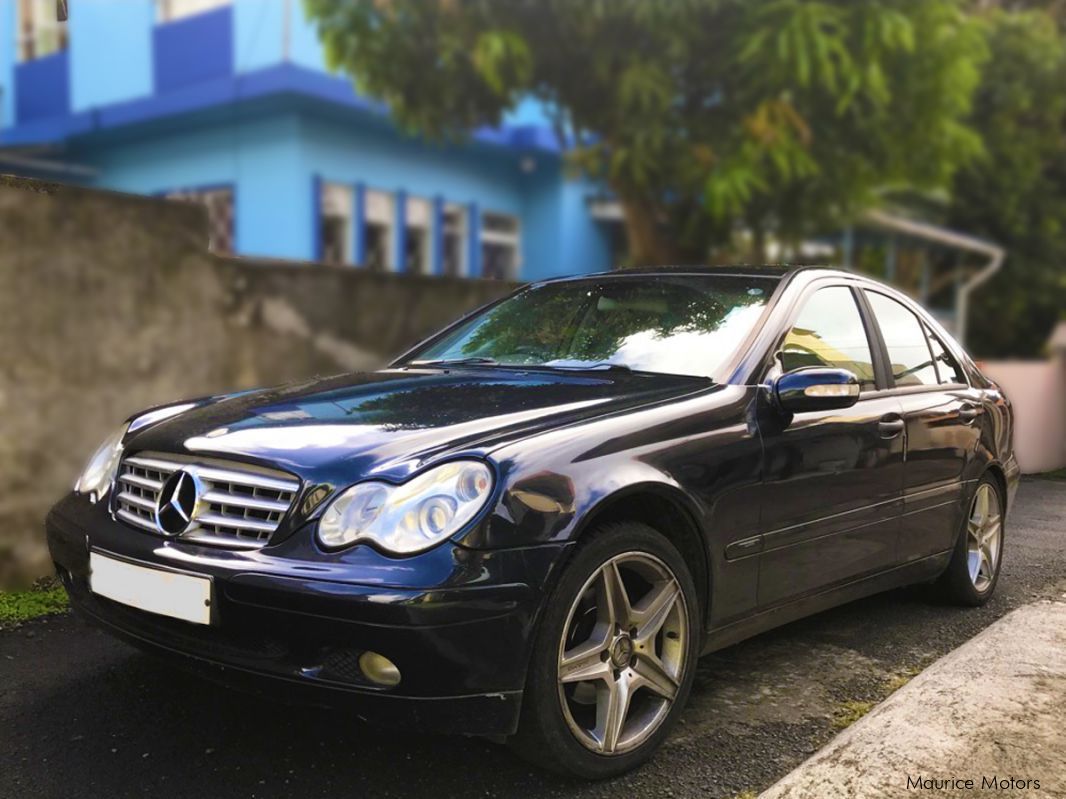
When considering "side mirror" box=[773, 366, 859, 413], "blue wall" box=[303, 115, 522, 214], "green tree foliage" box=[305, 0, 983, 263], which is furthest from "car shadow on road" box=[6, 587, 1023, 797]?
"blue wall" box=[303, 115, 522, 214]

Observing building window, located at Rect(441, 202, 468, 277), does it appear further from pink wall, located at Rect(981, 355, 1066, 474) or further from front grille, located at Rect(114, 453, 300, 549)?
front grille, located at Rect(114, 453, 300, 549)

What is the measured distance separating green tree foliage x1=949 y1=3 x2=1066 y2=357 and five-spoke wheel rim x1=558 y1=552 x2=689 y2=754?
56.0 feet

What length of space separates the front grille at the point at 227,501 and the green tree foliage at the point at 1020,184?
17600 millimetres

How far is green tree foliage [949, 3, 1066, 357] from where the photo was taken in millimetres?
17797

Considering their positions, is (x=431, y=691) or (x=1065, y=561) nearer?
(x=431, y=691)

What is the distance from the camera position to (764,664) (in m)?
3.84

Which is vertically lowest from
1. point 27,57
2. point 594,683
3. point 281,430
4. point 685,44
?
point 594,683

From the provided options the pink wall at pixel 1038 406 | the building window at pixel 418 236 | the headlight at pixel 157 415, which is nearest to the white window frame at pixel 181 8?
the building window at pixel 418 236

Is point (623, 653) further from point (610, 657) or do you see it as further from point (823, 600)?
point (823, 600)

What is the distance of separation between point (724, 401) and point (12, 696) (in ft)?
8.31

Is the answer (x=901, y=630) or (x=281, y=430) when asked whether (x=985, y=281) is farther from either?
(x=281, y=430)

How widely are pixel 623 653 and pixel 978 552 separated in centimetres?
259

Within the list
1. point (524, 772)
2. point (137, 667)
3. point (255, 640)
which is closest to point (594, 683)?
point (524, 772)

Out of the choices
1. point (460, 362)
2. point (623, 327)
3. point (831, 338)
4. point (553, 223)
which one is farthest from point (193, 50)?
point (831, 338)
